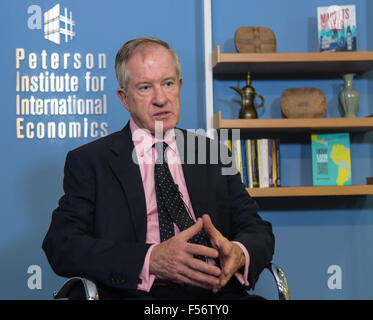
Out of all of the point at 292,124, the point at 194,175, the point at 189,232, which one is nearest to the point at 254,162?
the point at 292,124

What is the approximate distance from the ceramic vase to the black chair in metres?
1.65

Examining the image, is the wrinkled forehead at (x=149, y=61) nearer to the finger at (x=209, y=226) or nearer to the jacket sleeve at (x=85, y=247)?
the jacket sleeve at (x=85, y=247)

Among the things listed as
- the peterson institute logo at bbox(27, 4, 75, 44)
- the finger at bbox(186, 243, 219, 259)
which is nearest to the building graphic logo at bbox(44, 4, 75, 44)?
the peterson institute logo at bbox(27, 4, 75, 44)

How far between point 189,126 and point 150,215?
1409 millimetres

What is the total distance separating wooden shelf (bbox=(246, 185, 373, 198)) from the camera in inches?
118

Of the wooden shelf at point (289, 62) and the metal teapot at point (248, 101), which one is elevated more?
the wooden shelf at point (289, 62)

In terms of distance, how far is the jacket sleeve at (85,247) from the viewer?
5.46 feet

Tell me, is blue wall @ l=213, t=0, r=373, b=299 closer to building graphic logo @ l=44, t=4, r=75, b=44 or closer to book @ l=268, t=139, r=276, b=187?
book @ l=268, t=139, r=276, b=187

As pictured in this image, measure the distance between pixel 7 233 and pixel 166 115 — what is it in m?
1.60

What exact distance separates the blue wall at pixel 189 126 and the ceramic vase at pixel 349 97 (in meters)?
0.13

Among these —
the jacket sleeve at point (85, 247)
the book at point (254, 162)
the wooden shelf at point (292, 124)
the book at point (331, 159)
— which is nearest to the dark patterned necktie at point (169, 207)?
the jacket sleeve at point (85, 247)

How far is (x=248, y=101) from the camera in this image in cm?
314

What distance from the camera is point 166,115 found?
2.01m
